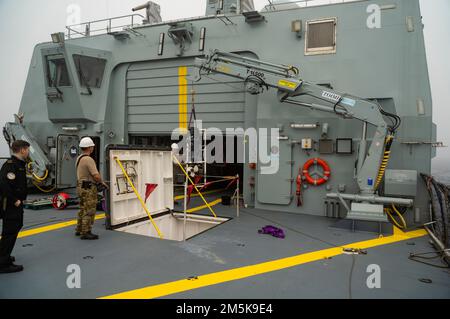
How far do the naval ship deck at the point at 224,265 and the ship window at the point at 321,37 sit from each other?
3.93 m

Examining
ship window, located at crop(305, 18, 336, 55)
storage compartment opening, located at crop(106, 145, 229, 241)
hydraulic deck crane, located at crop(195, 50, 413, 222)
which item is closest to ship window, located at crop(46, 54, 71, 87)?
storage compartment opening, located at crop(106, 145, 229, 241)

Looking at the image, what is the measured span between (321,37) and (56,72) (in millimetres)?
6869

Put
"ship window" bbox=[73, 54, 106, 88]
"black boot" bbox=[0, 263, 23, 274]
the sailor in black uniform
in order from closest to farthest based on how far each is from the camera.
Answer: the sailor in black uniform
"black boot" bbox=[0, 263, 23, 274]
"ship window" bbox=[73, 54, 106, 88]

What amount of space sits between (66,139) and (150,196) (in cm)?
363

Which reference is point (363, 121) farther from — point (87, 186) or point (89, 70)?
point (89, 70)

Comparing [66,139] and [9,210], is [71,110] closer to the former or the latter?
[66,139]

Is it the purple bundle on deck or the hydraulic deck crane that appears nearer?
the purple bundle on deck

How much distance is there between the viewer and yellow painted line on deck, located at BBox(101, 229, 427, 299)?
3.17 m

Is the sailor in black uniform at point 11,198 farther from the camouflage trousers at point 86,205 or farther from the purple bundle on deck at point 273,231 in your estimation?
the purple bundle on deck at point 273,231

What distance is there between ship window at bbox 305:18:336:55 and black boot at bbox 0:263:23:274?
6600 mm

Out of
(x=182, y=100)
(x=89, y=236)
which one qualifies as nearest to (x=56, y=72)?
(x=182, y=100)

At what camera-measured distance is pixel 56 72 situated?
849cm

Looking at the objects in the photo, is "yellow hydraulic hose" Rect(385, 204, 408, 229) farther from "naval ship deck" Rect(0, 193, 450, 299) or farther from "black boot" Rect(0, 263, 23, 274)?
"black boot" Rect(0, 263, 23, 274)
